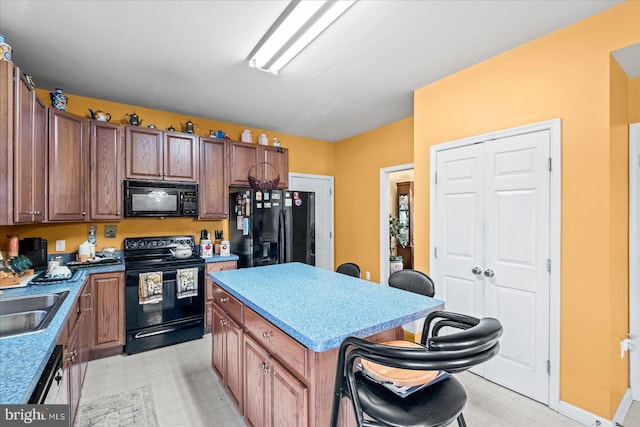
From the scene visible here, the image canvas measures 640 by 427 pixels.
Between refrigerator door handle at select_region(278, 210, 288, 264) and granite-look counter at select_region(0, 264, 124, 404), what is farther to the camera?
refrigerator door handle at select_region(278, 210, 288, 264)

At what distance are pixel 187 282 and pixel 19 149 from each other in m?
1.81

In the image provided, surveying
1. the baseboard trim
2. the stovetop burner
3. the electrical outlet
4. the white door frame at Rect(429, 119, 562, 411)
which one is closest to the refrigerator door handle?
the stovetop burner

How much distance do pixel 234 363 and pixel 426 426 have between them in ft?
4.38

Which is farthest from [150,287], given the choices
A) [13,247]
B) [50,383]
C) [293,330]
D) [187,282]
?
[293,330]

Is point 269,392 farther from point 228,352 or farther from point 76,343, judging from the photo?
point 76,343

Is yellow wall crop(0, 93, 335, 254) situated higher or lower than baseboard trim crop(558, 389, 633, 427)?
higher

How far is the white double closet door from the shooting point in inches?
84.7

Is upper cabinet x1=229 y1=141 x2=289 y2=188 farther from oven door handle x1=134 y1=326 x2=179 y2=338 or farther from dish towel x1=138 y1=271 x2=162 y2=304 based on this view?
oven door handle x1=134 y1=326 x2=179 y2=338

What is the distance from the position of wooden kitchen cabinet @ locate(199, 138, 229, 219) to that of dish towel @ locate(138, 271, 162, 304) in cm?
88

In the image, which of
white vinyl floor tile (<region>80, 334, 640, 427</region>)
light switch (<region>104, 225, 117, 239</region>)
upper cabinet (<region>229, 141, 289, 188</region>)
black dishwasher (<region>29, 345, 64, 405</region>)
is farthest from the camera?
upper cabinet (<region>229, 141, 289, 188</region>)

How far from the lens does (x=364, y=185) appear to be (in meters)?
4.62

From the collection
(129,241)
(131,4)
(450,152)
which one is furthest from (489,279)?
(129,241)

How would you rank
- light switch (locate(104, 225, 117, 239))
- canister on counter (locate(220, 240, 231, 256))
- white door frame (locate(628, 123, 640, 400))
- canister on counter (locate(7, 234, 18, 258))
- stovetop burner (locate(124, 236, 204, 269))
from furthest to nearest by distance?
canister on counter (locate(220, 240, 231, 256)) < light switch (locate(104, 225, 117, 239)) < stovetop burner (locate(124, 236, 204, 269)) < canister on counter (locate(7, 234, 18, 258)) < white door frame (locate(628, 123, 640, 400))

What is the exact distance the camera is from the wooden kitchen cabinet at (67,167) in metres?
2.55
